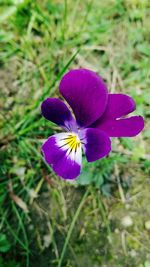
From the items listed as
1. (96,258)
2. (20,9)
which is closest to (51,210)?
(96,258)

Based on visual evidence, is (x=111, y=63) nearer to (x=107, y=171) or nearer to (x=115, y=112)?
(x=107, y=171)

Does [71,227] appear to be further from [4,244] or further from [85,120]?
[85,120]

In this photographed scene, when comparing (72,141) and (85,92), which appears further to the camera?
(72,141)

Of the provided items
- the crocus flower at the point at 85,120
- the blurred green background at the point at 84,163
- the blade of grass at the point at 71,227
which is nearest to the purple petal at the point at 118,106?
the crocus flower at the point at 85,120

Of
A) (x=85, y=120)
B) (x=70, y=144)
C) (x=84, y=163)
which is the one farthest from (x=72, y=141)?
(x=84, y=163)

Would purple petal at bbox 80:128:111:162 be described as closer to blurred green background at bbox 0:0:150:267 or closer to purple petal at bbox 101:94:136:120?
purple petal at bbox 101:94:136:120

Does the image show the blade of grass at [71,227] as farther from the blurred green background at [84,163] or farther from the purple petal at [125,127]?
the purple petal at [125,127]

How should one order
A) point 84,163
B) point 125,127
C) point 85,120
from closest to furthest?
1. point 125,127
2. point 85,120
3. point 84,163
